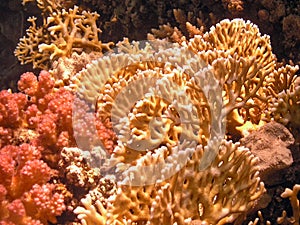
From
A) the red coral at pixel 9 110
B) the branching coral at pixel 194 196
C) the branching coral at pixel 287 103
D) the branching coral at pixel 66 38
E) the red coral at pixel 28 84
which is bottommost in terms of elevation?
the branching coral at pixel 194 196

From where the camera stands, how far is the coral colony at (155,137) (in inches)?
87.2

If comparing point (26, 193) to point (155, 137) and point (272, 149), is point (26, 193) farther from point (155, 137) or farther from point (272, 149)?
point (272, 149)

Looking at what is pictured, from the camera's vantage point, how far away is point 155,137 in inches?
110

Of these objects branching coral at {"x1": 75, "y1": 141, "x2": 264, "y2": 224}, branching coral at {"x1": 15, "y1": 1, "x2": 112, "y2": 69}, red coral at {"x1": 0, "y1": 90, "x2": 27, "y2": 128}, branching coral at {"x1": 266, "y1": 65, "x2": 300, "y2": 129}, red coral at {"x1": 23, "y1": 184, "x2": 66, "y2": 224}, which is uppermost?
branching coral at {"x1": 15, "y1": 1, "x2": 112, "y2": 69}

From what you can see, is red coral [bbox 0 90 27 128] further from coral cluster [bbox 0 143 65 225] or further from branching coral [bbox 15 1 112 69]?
branching coral [bbox 15 1 112 69]

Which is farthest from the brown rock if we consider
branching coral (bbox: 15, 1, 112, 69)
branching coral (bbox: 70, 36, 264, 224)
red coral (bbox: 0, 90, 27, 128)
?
branching coral (bbox: 15, 1, 112, 69)

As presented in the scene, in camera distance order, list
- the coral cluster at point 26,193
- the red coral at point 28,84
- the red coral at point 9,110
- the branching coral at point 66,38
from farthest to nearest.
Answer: the branching coral at point 66,38
the red coral at point 28,84
the red coral at point 9,110
the coral cluster at point 26,193

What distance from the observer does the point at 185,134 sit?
2.72m

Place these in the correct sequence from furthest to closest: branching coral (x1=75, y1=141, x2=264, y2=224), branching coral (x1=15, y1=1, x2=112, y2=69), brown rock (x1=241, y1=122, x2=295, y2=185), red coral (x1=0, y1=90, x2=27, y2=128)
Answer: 1. branching coral (x1=15, y1=1, x2=112, y2=69)
2. red coral (x1=0, y1=90, x2=27, y2=128)
3. brown rock (x1=241, y1=122, x2=295, y2=185)
4. branching coral (x1=75, y1=141, x2=264, y2=224)

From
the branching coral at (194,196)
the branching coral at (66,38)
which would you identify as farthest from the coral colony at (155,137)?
the branching coral at (66,38)

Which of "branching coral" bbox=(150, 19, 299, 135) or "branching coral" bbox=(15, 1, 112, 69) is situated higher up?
"branching coral" bbox=(15, 1, 112, 69)

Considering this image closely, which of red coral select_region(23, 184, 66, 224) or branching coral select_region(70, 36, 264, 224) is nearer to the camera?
branching coral select_region(70, 36, 264, 224)

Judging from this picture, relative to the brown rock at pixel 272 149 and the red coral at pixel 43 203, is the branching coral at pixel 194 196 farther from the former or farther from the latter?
the red coral at pixel 43 203

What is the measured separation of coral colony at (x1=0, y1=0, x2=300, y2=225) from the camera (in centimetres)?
221
